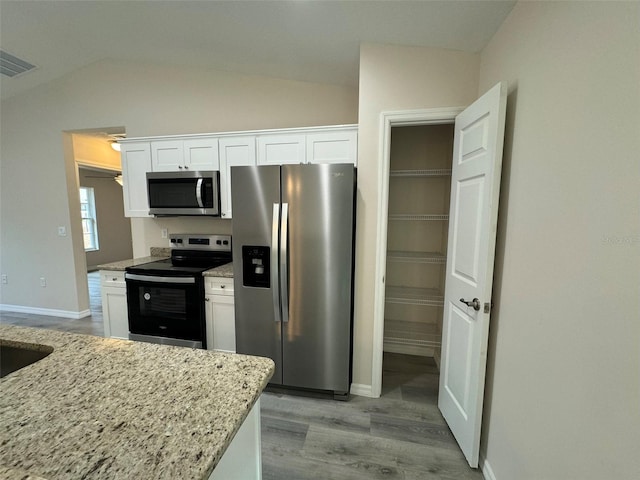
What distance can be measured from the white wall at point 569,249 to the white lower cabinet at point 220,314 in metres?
2.04

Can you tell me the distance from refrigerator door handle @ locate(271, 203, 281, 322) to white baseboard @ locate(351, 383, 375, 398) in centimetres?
86

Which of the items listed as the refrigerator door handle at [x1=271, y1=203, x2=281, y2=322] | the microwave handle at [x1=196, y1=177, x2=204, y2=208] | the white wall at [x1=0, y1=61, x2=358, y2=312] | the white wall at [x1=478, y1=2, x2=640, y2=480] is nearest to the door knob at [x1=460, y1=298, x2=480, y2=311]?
the white wall at [x1=478, y1=2, x2=640, y2=480]

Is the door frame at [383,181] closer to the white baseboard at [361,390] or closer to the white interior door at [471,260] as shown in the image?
the white baseboard at [361,390]

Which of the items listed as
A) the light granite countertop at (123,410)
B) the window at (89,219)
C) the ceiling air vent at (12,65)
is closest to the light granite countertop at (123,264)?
the light granite countertop at (123,410)

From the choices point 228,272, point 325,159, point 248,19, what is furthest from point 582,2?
point 228,272

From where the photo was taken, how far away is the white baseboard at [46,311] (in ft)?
12.3

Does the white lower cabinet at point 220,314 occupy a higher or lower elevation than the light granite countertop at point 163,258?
lower

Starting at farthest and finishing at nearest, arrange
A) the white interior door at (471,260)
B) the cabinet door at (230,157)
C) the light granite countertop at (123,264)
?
the light granite countertop at (123,264)
the cabinet door at (230,157)
the white interior door at (471,260)

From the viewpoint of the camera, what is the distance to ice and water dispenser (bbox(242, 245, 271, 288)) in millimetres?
2178

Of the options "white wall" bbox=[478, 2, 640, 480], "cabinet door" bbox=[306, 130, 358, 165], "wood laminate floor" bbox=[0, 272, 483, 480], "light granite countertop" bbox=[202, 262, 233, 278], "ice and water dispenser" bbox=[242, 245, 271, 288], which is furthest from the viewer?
"light granite countertop" bbox=[202, 262, 233, 278]

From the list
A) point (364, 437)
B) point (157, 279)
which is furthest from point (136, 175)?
point (364, 437)

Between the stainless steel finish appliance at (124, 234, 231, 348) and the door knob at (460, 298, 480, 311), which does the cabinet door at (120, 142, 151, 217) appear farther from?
the door knob at (460, 298, 480, 311)

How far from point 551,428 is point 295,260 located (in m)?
1.60

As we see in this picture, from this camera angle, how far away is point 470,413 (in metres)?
1.62
